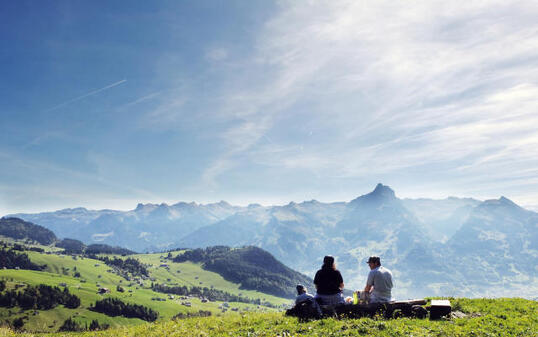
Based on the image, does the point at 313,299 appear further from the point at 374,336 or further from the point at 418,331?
the point at 418,331

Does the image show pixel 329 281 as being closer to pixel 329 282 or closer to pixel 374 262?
pixel 329 282

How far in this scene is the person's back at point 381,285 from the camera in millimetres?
18328

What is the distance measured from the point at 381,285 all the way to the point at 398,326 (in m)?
3.52

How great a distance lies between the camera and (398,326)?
591 inches

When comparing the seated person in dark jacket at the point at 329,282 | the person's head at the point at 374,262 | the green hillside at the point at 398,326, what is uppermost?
the person's head at the point at 374,262

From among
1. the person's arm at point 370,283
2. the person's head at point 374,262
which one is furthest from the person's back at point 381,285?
the person's head at point 374,262

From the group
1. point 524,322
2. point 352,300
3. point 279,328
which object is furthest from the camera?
point 352,300

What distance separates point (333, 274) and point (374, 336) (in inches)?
205

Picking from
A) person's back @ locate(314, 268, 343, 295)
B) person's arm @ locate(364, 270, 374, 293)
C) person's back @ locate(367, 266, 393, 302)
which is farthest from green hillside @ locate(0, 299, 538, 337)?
person's arm @ locate(364, 270, 374, 293)

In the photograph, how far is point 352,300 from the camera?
67.9ft

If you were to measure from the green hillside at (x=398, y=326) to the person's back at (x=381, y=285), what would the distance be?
7.05ft

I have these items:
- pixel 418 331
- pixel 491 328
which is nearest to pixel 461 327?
pixel 491 328

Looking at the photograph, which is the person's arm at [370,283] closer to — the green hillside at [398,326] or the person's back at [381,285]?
the person's back at [381,285]

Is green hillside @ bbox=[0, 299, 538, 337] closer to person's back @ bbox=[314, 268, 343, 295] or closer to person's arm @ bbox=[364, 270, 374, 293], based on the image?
person's back @ bbox=[314, 268, 343, 295]
